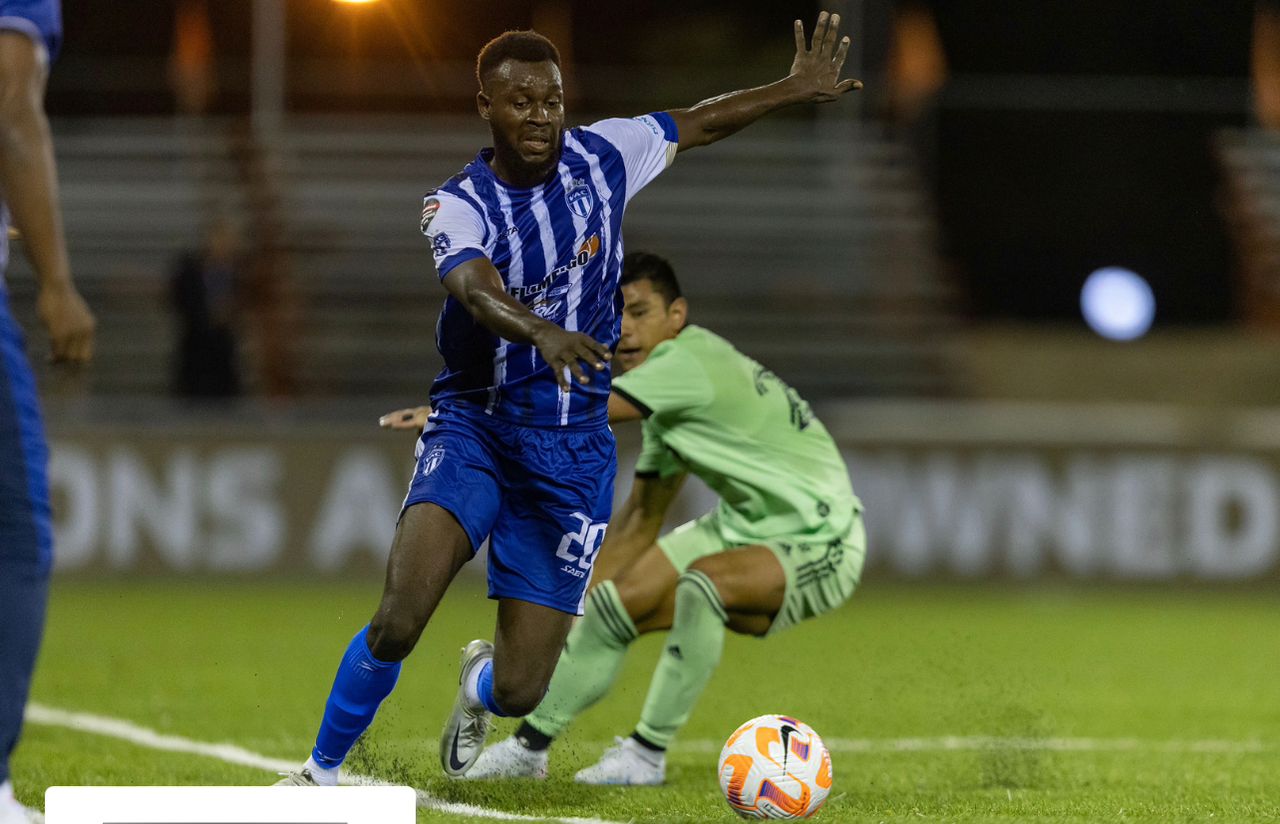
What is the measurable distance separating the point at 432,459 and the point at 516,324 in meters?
0.94

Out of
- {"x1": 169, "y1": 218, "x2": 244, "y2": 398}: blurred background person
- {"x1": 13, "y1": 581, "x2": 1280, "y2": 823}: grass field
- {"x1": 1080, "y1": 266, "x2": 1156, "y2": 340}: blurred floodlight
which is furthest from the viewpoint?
{"x1": 1080, "y1": 266, "x2": 1156, "y2": 340}: blurred floodlight

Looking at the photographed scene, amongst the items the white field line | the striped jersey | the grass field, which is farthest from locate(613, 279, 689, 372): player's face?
the white field line

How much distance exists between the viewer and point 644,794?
614 cm

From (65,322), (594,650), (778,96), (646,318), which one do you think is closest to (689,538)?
(594,650)

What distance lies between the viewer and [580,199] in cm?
564

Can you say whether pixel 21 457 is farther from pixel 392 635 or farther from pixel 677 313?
pixel 677 313

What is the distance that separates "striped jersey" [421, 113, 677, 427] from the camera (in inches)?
216

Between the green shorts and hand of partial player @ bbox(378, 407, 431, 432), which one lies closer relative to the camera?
hand of partial player @ bbox(378, 407, 431, 432)

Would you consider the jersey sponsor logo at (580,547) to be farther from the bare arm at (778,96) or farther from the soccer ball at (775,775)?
the bare arm at (778,96)

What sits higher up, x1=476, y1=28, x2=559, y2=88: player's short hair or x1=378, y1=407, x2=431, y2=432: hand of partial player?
x1=476, y1=28, x2=559, y2=88: player's short hair

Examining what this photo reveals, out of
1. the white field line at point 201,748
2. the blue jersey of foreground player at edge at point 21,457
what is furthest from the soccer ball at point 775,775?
the blue jersey of foreground player at edge at point 21,457

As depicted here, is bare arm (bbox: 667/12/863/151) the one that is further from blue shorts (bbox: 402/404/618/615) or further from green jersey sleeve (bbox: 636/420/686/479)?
green jersey sleeve (bbox: 636/420/686/479)

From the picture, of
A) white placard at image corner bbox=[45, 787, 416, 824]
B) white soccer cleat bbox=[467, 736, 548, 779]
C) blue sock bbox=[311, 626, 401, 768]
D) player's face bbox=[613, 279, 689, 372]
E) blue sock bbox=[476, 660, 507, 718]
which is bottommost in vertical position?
white soccer cleat bbox=[467, 736, 548, 779]

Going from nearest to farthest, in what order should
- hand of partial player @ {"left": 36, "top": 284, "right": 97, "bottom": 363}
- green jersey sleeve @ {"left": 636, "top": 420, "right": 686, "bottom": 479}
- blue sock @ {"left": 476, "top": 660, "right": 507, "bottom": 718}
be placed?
1. hand of partial player @ {"left": 36, "top": 284, "right": 97, "bottom": 363}
2. blue sock @ {"left": 476, "top": 660, "right": 507, "bottom": 718}
3. green jersey sleeve @ {"left": 636, "top": 420, "right": 686, "bottom": 479}
